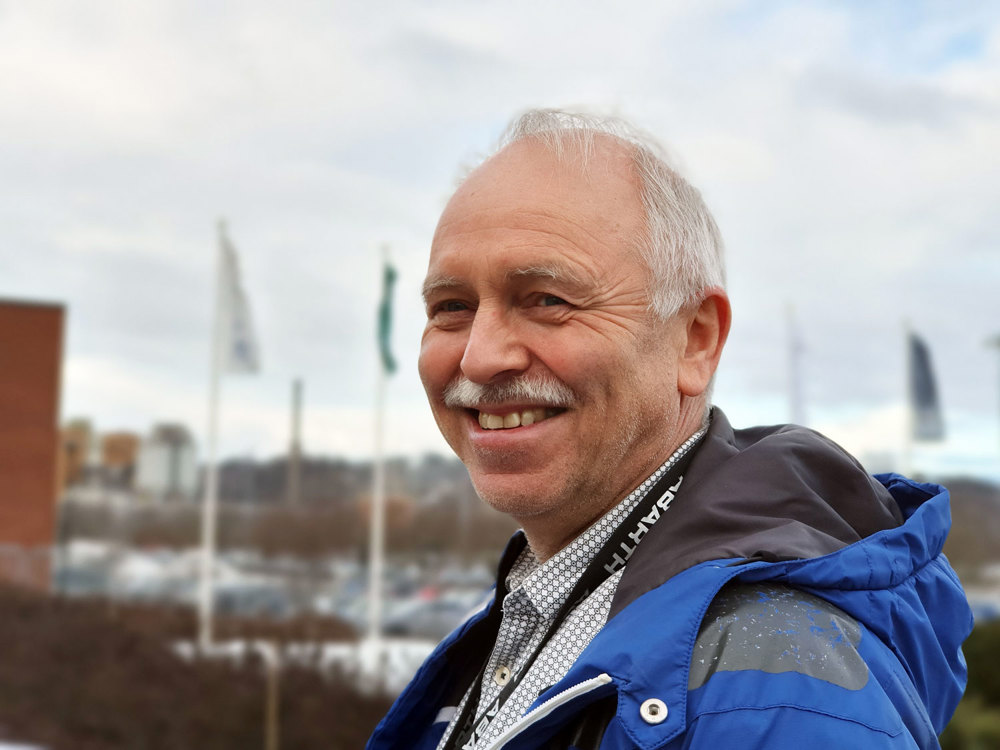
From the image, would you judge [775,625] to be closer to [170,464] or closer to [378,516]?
[378,516]

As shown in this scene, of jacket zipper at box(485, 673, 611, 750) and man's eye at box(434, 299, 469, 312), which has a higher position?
man's eye at box(434, 299, 469, 312)

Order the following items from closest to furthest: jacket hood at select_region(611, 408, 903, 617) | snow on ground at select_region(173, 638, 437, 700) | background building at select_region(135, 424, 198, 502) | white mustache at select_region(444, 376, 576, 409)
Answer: jacket hood at select_region(611, 408, 903, 617) < white mustache at select_region(444, 376, 576, 409) < snow on ground at select_region(173, 638, 437, 700) < background building at select_region(135, 424, 198, 502)

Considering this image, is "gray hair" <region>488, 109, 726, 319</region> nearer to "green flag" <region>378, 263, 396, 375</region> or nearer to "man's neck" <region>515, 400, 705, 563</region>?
"man's neck" <region>515, 400, 705, 563</region>

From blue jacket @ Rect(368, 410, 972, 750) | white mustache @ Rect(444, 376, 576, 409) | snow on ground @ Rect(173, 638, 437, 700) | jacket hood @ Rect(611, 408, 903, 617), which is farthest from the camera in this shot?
snow on ground @ Rect(173, 638, 437, 700)

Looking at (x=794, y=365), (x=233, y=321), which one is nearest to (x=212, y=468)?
(x=233, y=321)

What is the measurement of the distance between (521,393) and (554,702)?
448 mm

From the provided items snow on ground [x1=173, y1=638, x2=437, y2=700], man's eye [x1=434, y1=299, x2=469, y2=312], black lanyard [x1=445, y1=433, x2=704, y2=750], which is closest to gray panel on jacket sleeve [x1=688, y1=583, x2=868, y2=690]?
black lanyard [x1=445, y1=433, x2=704, y2=750]

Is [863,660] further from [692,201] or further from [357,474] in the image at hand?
[357,474]

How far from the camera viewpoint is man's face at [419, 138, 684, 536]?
1367 mm

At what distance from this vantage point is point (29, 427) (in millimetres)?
19438

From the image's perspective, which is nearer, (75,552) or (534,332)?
(534,332)

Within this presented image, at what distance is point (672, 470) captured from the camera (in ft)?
4.64

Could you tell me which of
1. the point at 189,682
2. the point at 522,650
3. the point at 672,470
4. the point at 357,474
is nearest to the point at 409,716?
the point at 522,650

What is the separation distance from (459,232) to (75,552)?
1718 cm
